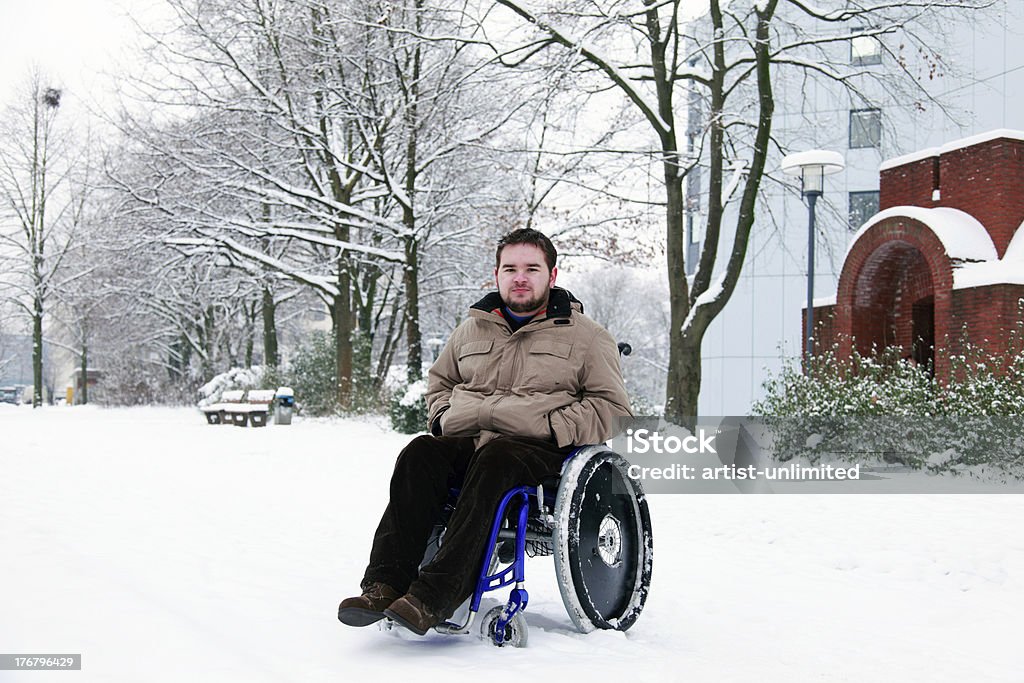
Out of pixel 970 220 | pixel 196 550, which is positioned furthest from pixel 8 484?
pixel 970 220

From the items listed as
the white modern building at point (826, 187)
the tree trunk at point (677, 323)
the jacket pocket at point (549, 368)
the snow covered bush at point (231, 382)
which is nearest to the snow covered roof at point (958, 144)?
the tree trunk at point (677, 323)

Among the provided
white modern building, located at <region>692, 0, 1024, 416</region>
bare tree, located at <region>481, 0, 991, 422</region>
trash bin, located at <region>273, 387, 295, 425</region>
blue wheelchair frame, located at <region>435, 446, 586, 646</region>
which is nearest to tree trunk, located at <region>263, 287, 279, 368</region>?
trash bin, located at <region>273, 387, 295, 425</region>

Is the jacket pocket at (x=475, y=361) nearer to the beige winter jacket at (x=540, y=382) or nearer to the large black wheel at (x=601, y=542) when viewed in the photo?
the beige winter jacket at (x=540, y=382)

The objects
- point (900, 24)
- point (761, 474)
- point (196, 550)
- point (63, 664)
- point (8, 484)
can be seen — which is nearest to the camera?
point (63, 664)

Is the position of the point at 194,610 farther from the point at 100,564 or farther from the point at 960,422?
the point at 960,422

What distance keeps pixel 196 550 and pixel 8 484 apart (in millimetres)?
3418

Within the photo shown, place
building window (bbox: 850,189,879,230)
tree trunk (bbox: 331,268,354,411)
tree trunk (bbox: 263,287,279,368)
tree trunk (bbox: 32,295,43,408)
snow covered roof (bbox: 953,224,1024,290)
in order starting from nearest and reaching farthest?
snow covered roof (bbox: 953,224,1024,290) → tree trunk (bbox: 331,268,354,411) → tree trunk (bbox: 263,287,279,368) → building window (bbox: 850,189,879,230) → tree trunk (bbox: 32,295,43,408)

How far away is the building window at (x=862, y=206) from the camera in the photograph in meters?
28.6

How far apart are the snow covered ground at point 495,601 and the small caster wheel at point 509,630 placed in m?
0.05

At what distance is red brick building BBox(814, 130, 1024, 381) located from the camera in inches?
460

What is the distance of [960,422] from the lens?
9.07 metres

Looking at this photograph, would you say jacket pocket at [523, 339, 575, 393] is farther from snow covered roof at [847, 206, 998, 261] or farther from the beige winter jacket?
snow covered roof at [847, 206, 998, 261]

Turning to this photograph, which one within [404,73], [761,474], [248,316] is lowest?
[761,474]

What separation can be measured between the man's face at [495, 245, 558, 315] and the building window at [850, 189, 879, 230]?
26.8 metres
